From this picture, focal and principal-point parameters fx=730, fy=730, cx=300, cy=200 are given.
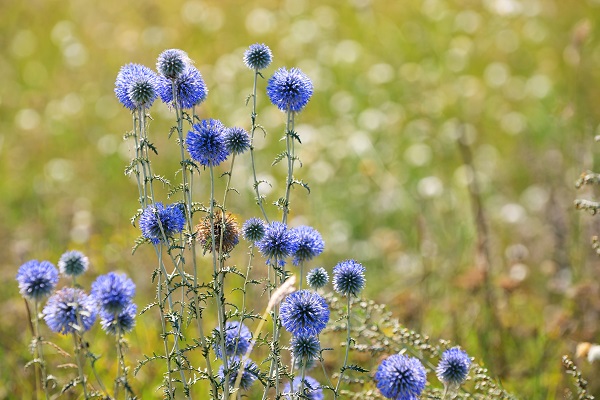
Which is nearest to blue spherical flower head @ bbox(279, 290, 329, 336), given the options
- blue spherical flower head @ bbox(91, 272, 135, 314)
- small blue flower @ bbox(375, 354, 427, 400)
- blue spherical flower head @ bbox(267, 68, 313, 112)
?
small blue flower @ bbox(375, 354, 427, 400)

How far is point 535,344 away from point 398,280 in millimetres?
1185

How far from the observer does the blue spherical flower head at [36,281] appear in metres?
2.21

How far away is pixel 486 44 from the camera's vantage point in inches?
341

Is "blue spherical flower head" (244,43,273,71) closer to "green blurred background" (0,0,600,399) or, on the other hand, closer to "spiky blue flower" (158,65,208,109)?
"spiky blue flower" (158,65,208,109)

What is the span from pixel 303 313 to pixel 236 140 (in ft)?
2.12

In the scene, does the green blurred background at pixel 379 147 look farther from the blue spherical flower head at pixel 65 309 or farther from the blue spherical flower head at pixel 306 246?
the blue spherical flower head at pixel 306 246

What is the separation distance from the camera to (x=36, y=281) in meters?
2.22

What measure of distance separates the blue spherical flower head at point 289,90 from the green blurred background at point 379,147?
1809 millimetres

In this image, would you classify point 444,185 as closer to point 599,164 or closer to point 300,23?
point 599,164

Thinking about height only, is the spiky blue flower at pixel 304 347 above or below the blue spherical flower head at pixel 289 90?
below

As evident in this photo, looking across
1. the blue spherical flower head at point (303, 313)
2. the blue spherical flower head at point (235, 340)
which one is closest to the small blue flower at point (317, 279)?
the blue spherical flower head at point (303, 313)

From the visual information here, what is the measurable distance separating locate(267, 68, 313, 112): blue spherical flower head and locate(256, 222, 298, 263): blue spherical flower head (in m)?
0.40

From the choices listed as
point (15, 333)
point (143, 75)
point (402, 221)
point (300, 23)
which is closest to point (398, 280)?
point (402, 221)

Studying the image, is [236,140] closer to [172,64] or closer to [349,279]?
[172,64]
